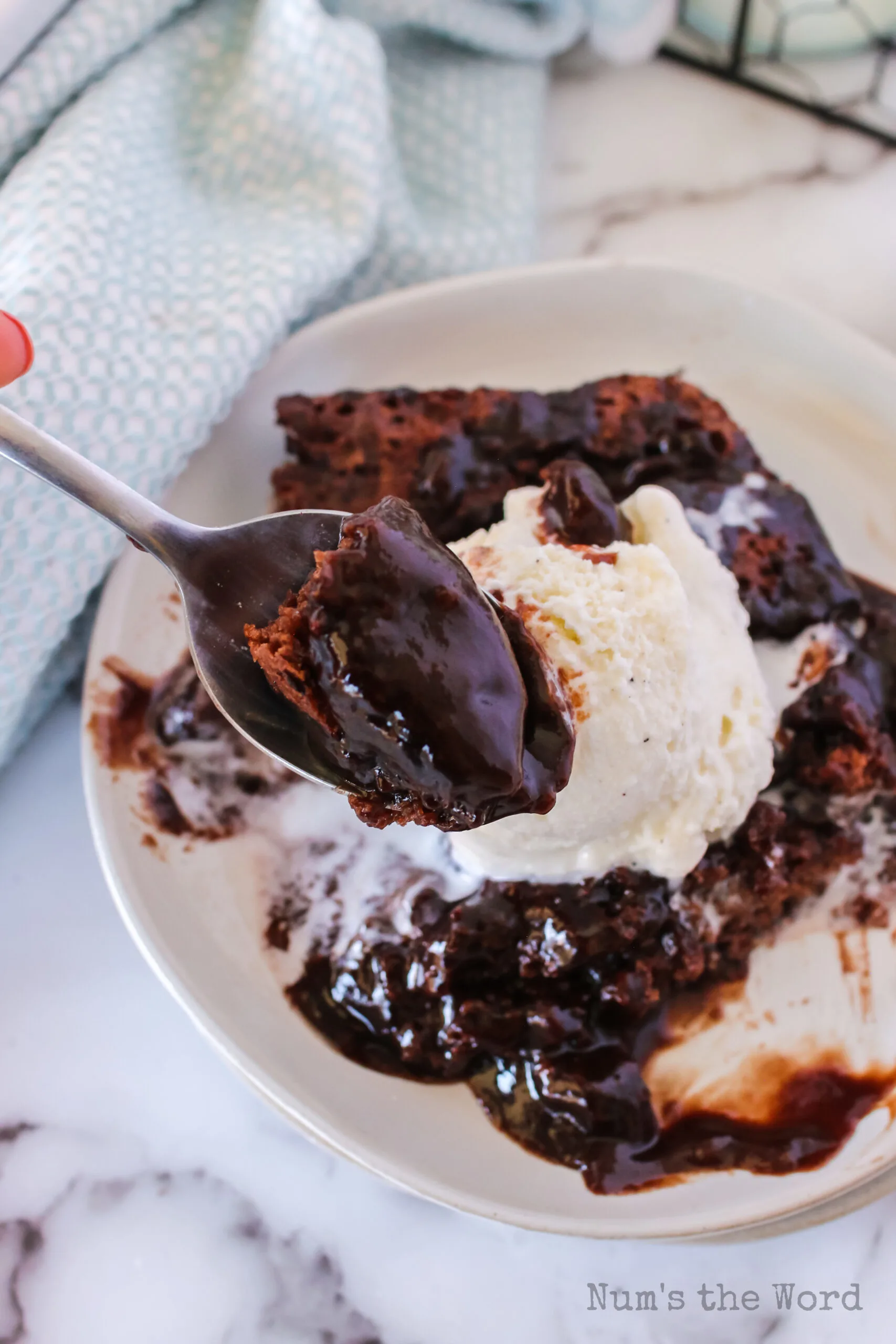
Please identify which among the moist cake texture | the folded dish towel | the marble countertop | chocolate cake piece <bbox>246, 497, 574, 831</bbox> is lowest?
the marble countertop

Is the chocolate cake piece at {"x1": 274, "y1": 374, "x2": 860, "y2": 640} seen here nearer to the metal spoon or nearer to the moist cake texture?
the moist cake texture

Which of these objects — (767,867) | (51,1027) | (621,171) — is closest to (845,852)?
(767,867)

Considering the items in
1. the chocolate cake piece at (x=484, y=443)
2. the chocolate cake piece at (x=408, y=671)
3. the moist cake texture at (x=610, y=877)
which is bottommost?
the moist cake texture at (x=610, y=877)

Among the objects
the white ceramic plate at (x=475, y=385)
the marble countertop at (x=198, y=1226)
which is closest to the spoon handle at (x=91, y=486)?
the white ceramic plate at (x=475, y=385)

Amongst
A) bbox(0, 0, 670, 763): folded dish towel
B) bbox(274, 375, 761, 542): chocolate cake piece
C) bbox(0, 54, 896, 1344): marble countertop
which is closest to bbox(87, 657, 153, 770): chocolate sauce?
bbox(0, 0, 670, 763): folded dish towel

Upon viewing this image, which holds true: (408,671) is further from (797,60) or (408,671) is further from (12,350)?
(797,60)

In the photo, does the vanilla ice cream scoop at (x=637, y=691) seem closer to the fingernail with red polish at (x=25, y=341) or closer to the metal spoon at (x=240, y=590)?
the metal spoon at (x=240, y=590)

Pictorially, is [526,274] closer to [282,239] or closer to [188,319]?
[282,239]
